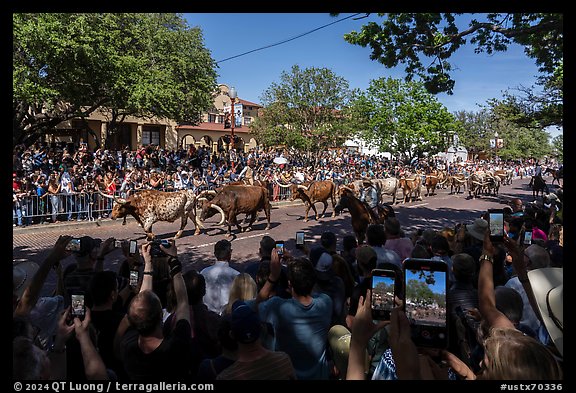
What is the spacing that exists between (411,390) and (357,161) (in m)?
36.3

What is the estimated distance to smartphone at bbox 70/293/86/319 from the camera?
2732 millimetres

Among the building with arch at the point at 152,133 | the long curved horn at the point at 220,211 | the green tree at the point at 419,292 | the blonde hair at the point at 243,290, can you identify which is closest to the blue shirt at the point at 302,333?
the blonde hair at the point at 243,290

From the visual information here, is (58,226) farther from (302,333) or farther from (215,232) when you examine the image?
(302,333)

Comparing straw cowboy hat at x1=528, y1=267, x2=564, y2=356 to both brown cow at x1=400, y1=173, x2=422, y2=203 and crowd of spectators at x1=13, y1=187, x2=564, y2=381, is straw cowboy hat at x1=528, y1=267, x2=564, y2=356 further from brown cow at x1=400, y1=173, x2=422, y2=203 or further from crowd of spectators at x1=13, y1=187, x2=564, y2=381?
brown cow at x1=400, y1=173, x2=422, y2=203

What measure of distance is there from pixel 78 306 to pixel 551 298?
9.63ft

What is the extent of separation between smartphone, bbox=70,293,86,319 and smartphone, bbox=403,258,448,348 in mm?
2028

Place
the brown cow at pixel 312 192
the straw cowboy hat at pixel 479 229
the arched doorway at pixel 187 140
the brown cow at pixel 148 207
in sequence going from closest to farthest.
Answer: the straw cowboy hat at pixel 479 229
the brown cow at pixel 148 207
the brown cow at pixel 312 192
the arched doorway at pixel 187 140

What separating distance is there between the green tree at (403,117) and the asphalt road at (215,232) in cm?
1658

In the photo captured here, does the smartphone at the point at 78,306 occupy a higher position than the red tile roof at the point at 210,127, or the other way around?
the red tile roof at the point at 210,127

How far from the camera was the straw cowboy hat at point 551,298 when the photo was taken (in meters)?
2.42

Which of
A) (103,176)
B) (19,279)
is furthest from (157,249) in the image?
(103,176)

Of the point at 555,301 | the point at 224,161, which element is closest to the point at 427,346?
the point at 555,301

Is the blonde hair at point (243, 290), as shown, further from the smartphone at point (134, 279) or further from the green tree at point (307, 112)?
the green tree at point (307, 112)

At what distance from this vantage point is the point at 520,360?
1.91 metres
